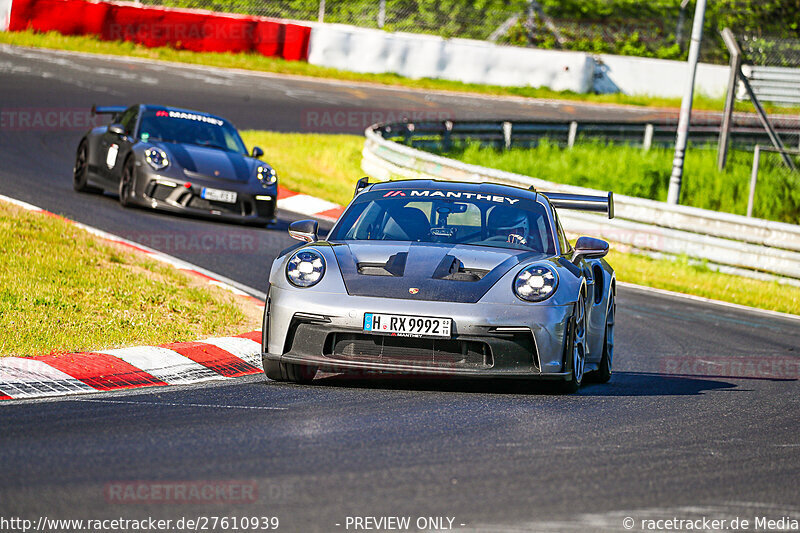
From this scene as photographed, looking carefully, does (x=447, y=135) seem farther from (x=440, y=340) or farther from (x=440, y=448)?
(x=440, y=448)

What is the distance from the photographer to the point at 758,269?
635 inches

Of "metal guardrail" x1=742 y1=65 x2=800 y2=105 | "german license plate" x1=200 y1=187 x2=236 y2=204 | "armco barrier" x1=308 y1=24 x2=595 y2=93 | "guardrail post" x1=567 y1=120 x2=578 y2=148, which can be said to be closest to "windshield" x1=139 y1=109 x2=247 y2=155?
"german license plate" x1=200 y1=187 x2=236 y2=204

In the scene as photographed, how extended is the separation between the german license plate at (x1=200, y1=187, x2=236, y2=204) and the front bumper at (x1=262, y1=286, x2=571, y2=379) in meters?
8.56

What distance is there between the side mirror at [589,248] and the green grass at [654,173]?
1319cm

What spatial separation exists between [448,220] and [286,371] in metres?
1.56

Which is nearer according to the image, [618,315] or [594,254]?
[594,254]

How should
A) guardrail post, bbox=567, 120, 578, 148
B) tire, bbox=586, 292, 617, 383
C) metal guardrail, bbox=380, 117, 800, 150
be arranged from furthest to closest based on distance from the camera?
guardrail post, bbox=567, 120, 578, 148 < metal guardrail, bbox=380, 117, 800, 150 < tire, bbox=586, 292, 617, 383

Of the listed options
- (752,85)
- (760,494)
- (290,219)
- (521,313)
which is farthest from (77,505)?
(752,85)

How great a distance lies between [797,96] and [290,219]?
1311cm

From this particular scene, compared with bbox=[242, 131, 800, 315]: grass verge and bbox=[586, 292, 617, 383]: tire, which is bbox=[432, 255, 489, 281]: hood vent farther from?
bbox=[242, 131, 800, 315]: grass verge

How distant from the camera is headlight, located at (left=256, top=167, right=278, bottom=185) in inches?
612

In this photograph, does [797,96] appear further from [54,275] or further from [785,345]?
[54,275]

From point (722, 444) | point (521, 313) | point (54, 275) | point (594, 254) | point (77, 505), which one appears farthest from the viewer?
point (54, 275)

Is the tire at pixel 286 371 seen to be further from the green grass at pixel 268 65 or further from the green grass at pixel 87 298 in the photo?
the green grass at pixel 268 65
